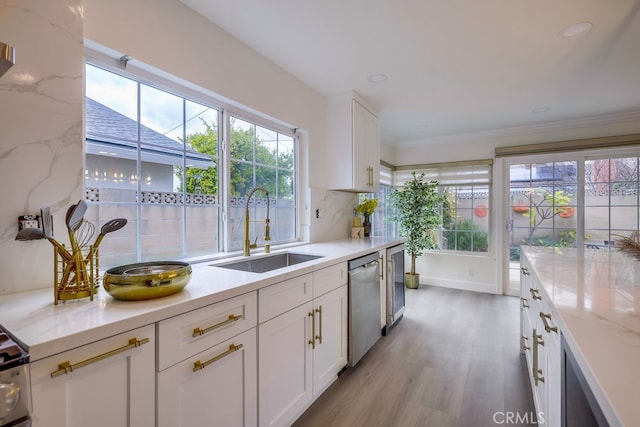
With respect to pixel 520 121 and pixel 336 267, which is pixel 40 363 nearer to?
pixel 336 267

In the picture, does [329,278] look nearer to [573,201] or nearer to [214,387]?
[214,387]

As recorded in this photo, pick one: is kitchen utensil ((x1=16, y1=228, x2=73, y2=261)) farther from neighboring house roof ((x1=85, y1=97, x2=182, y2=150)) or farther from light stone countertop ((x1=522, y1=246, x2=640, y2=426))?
light stone countertop ((x1=522, y1=246, x2=640, y2=426))

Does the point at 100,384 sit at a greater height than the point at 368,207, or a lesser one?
lesser

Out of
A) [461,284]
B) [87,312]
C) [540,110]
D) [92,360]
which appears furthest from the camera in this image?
[461,284]

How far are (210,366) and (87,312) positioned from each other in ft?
1.55

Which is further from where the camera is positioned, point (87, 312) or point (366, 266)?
point (366, 266)

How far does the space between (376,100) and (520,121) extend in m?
2.16

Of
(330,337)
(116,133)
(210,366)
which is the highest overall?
(116,133)

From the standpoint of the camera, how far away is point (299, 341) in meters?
1.63

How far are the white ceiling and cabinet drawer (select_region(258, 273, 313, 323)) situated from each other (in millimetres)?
1624

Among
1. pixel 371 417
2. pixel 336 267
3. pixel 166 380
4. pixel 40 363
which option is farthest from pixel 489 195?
pixel 40 363

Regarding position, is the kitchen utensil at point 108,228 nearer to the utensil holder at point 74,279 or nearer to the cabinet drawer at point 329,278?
the utensil holder at point 74,279

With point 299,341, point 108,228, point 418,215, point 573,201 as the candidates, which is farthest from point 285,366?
point 573,201

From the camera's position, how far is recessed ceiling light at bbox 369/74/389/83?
260 cm
